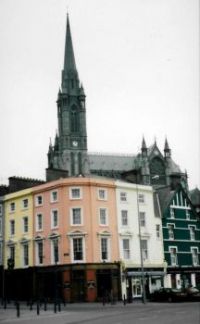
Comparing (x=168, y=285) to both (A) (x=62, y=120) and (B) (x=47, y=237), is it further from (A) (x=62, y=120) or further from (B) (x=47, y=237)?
(A) (x=62, y=120)

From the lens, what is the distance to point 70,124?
470ft

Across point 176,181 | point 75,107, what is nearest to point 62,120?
point 75,107

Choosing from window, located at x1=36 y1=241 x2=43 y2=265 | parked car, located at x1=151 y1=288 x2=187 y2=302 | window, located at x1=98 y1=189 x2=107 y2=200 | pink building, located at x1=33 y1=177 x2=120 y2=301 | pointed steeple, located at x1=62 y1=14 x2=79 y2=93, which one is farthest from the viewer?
pointed steeple, located at x1=62 y1=14 x2=79 y2=93

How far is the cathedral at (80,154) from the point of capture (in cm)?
13088

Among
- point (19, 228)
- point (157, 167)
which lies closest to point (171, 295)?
point (19, 228)

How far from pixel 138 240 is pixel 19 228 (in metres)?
14.0

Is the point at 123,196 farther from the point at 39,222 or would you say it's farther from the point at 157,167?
the point at 157,167

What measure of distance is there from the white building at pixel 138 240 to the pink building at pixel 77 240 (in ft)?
3.85

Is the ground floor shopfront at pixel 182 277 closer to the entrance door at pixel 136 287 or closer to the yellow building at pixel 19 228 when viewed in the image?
the entrance door at pixel 136 287

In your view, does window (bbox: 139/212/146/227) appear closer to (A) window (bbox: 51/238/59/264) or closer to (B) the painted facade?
(B) the painted facade

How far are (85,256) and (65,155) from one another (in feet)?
284

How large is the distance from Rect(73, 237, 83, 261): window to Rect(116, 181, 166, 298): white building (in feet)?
16.2

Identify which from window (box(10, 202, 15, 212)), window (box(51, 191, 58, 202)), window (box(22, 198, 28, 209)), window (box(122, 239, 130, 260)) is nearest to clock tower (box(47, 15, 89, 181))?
window (box(10, 202, 15, 212))

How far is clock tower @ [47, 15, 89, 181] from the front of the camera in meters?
135
